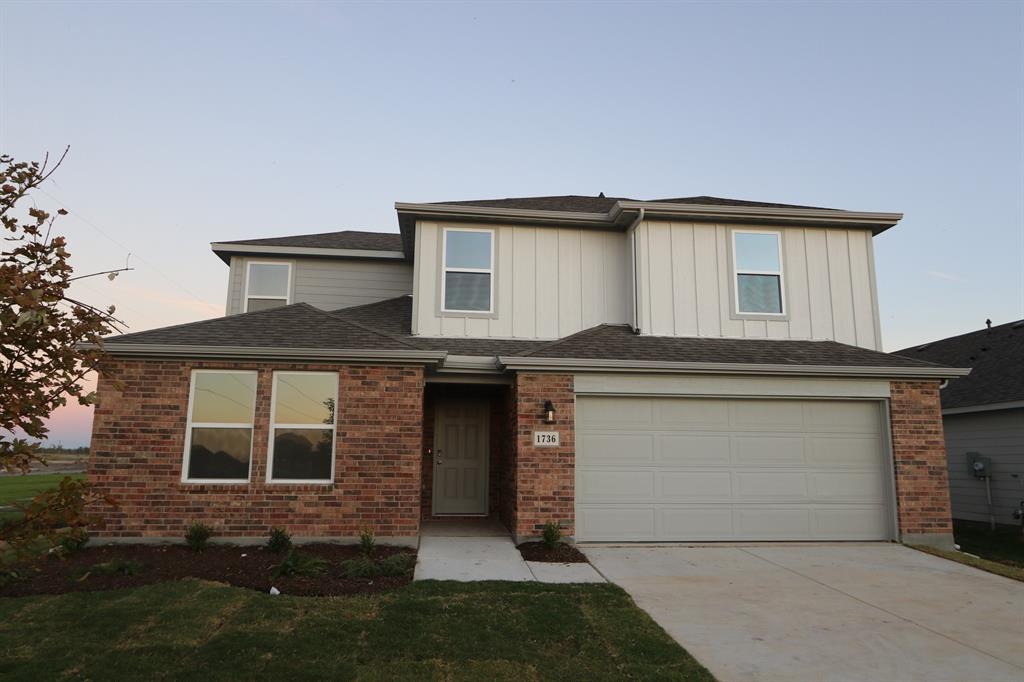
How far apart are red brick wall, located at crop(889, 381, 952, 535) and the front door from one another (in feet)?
22.9

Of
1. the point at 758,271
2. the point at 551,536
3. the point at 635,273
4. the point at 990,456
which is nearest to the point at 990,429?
the point at 990,456

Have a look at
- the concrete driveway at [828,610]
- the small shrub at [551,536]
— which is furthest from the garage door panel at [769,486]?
the small shrub at [551,536]

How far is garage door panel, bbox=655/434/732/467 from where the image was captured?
929 cm

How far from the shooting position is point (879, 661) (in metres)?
4.76

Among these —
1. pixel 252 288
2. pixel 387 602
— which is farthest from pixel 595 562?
pixel 252 288

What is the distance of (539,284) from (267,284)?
249 inches

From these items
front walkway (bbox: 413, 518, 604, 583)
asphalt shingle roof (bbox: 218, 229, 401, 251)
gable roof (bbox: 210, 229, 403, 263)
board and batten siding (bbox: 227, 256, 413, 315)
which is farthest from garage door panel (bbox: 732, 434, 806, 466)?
asphalt shingle roof (bbox: 218, 229, 401, 251)

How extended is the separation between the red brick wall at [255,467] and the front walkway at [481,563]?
65cm

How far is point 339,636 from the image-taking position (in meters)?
5.04

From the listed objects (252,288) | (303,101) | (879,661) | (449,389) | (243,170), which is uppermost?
(303,101)

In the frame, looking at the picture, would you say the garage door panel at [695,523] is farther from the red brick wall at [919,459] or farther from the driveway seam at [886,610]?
the red brick wall at [919,459]

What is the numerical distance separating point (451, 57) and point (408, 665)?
487 inches

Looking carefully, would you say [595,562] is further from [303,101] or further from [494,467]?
[303,101]

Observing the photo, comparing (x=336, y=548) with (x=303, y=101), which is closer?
(x=336, y=548)
